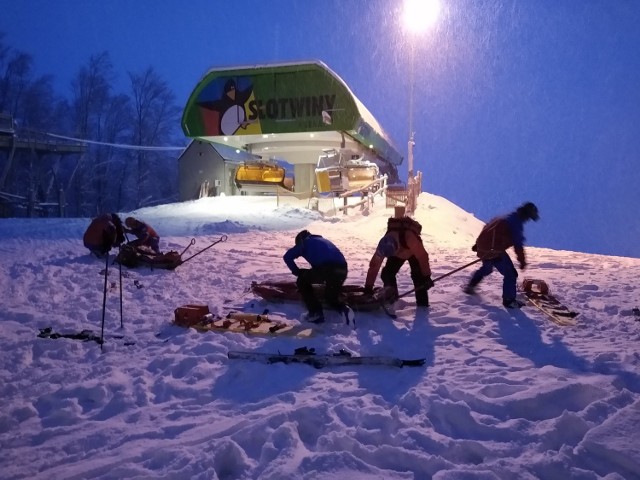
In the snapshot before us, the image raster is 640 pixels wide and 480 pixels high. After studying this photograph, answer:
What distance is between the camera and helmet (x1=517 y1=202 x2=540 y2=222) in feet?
22.0

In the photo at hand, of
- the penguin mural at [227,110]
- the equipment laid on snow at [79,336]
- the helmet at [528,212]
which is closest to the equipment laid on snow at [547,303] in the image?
the helmet at [528,212]

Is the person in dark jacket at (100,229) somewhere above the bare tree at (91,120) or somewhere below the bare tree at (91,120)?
below

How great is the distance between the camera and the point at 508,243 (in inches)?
269

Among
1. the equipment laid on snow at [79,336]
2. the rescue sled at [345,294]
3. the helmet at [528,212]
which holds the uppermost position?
the helmet at [528,212]

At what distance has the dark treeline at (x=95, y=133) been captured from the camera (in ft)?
107

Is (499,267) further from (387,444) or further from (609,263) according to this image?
(609,263)

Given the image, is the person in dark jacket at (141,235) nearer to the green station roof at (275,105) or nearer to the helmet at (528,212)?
the helmet at (528,212)

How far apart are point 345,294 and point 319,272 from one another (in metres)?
0.85

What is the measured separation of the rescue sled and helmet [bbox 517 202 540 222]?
2342mm

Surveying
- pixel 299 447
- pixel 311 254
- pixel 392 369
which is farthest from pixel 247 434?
pixel 311 254

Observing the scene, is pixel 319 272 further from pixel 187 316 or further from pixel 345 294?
pixel 187 316

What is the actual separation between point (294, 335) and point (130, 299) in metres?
3.26

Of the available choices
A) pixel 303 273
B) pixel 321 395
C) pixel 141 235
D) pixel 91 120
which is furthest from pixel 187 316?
pixel 91 120

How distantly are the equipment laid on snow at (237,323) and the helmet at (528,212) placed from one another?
369cm
